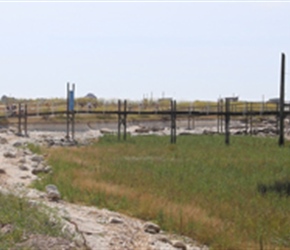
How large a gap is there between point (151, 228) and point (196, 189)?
5.50 m

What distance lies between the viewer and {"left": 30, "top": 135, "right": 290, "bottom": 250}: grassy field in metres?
13.8

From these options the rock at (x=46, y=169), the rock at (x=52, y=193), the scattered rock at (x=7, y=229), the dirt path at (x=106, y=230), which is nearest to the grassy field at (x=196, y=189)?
the rock at (x=46, y=169)

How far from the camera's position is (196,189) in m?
18.8

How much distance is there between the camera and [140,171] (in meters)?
22.8

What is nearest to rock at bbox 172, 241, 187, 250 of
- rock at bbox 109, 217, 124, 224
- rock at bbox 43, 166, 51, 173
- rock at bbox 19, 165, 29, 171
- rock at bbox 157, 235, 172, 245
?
rock at bbox 157, 235, 172, 245

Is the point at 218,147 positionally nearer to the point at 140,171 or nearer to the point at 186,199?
the point at 140,171

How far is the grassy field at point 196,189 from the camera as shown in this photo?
13.8m

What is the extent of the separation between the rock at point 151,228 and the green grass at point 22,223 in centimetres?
196

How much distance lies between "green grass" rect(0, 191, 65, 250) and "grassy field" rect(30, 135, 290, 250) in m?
2.82

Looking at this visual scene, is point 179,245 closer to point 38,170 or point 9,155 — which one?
point 38,170

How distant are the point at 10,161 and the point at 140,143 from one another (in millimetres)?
14550

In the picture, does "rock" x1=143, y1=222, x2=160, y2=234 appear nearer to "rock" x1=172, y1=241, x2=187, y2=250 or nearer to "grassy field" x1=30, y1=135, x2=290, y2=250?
"grassy field" x1=30, y1=135, x2=290, y2=250

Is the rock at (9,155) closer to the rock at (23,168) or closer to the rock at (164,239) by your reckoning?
the rock at (23,168)

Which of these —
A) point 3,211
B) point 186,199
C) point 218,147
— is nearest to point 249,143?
point 218,147
